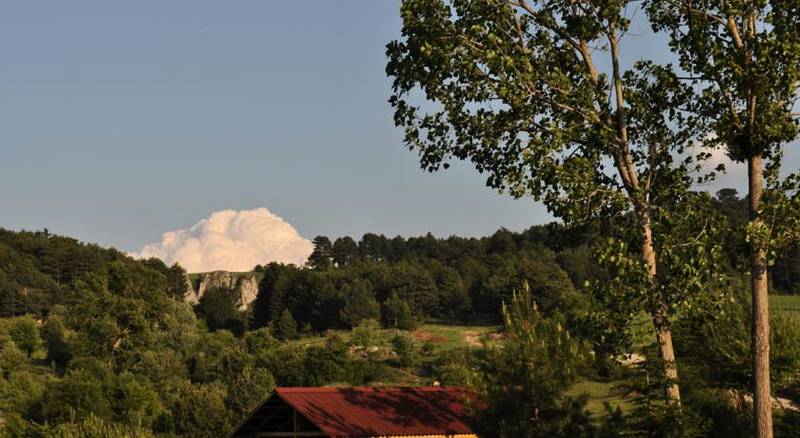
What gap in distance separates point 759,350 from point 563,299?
3553 inches

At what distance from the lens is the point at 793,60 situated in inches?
862

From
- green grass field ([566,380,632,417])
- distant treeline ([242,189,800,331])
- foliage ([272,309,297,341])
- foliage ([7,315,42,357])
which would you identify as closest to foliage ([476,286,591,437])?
green grass field ([566,380,632,417])

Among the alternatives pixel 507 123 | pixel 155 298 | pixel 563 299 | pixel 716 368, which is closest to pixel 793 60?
pixel 507 123

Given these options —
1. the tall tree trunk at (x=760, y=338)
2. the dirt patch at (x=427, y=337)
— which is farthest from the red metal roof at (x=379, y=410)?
the dirt patch at (x=427, y=337)

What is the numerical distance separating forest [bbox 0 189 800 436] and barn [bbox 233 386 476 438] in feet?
5.80

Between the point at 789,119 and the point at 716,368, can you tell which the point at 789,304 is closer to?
the point at 716,368

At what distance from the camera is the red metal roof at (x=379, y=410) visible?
35.8 m

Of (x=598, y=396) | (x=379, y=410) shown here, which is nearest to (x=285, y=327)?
(x=598, y=396)

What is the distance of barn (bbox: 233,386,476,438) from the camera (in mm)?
35938

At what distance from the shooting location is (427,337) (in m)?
133

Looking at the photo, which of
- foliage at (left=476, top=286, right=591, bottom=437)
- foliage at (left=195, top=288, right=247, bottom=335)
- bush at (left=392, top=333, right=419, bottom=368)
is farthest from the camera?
foliage at (left=195, top=288, right=247, bottom=335)

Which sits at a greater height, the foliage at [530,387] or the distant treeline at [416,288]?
the distant treeline at [416,288]

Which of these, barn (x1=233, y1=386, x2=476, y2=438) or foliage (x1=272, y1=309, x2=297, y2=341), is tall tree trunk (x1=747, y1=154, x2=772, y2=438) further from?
foliage (x1=272, y1=309, x2=297, y2=341)

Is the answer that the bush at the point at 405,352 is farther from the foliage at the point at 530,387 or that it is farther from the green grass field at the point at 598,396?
the foliage at the point at 530,387
